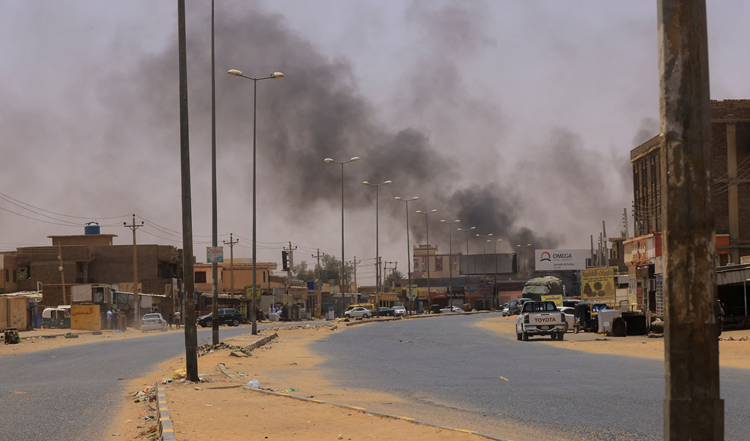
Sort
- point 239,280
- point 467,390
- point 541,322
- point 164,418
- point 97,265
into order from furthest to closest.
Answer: point 239,280 < point 97,265 < point 541,322 < point 467,390 < point 164,418

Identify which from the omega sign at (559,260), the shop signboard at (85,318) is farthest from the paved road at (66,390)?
the omega sign at (559,260)

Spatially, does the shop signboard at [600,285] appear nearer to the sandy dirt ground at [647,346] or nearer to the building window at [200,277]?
the sandy dirt ground at [647,346]

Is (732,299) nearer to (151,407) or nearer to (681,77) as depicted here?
(151,407)

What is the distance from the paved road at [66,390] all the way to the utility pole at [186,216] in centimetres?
152

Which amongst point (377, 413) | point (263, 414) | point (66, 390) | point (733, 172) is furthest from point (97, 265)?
A: point (377, 413)

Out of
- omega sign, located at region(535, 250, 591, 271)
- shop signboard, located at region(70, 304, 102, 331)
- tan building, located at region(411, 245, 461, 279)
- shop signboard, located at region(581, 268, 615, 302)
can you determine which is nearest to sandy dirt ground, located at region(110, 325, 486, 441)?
shop signboard, located at region(581, 268, 615, 302)

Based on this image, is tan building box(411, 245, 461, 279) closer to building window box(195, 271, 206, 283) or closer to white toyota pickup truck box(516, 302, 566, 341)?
building window box(195, 271, 206, 283)

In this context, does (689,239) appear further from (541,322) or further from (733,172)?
(733,172)

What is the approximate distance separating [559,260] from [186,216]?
11858 centimetres

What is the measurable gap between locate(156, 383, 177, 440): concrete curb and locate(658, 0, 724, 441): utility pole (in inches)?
233

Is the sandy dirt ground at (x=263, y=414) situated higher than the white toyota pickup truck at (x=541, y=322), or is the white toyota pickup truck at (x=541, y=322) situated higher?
the sandy dirt ground at (x=263, y=414)

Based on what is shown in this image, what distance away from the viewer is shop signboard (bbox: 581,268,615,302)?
53025 mm

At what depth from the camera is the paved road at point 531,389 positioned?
9.99m

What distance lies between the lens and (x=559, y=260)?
424 ft
